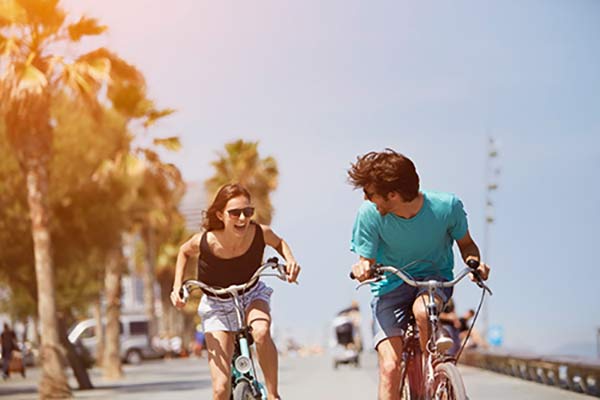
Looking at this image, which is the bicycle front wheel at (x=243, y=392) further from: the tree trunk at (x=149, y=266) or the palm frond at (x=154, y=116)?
the tree trunk at (x=149, y=266)

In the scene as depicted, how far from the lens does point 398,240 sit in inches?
282

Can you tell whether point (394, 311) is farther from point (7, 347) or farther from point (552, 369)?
point (7, 347)

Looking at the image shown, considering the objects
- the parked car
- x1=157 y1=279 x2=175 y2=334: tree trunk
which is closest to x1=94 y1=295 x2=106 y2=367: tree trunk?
the parked car

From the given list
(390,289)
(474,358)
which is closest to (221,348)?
(390,289)

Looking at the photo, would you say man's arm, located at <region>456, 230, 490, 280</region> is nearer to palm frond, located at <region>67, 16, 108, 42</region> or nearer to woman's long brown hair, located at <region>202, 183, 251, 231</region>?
woman's long brown hair, located at <region>202, 183, 251, 231</region>

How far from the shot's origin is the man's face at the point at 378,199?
6.92m

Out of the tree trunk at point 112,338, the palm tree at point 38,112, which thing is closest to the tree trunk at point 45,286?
the palm tree at point 38,112

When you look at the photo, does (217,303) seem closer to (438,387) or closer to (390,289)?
(390,289)

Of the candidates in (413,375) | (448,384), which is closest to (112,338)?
(413,375)

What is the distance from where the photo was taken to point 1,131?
32625 mm

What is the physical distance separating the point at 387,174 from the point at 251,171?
184 ft

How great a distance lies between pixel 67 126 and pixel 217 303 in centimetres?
2712

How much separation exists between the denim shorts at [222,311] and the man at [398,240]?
1300mm

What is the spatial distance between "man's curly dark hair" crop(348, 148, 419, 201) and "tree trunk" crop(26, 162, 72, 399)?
16.1 metres
